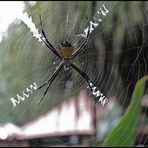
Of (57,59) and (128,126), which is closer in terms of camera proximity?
(128,126)

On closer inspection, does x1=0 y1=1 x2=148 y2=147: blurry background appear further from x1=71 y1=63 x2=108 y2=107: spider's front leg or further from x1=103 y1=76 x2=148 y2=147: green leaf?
x1=103 y1=76 x2=148 y2=147: green leaf

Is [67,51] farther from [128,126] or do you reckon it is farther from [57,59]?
[128,126]

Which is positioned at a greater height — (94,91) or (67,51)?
(67,51)

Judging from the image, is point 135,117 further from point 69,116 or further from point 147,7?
point 147,7

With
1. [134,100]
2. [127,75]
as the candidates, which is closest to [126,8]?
[127,75]

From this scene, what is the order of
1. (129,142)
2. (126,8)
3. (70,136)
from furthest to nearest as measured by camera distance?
(126,8) < (70,136) < (129,142)

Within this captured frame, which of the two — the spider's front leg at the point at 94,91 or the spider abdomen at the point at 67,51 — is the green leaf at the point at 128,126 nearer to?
the spider abdomen at the point at 67,51

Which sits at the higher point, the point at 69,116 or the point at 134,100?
the point at 134,100

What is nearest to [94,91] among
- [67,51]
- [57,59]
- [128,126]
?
[57,59]
